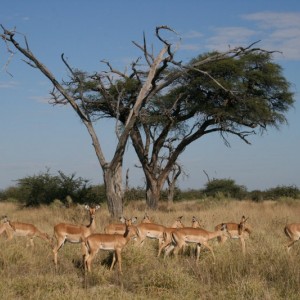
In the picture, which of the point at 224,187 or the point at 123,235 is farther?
the point at 224,187

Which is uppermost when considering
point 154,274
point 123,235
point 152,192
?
point 152,192

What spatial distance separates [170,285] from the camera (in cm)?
839

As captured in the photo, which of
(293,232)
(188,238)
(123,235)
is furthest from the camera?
(293,232)

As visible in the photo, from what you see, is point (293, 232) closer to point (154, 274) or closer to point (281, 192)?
point (154, 274)

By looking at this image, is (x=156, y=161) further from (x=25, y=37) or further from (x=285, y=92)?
(x=25, y=37)

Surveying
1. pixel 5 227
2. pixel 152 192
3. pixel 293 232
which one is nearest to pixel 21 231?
pixel 5 227

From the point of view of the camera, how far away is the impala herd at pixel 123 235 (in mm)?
9773

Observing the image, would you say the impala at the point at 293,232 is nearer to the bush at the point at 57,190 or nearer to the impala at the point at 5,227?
the impala at the point at 5,227

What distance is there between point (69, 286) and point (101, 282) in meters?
0.86

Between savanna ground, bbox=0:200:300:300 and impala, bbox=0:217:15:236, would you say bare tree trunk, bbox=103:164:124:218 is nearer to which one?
savanna ground, bbox=0:200:300:300

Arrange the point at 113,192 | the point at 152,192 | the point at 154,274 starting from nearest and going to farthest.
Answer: the point at 154,274 → the point at 113,192 → the point at 152,192

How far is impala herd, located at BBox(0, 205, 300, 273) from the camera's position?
32.1 ft

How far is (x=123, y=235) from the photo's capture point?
33.8ft

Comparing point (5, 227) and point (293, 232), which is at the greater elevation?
point (5, 227)
